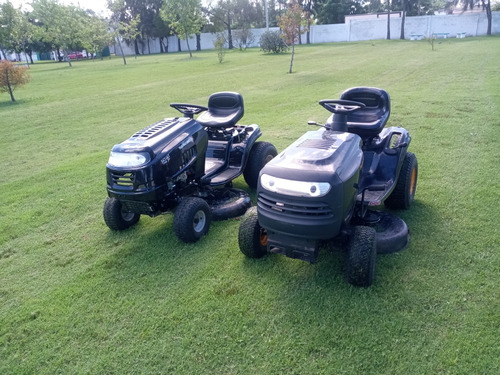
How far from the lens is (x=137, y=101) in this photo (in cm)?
1377

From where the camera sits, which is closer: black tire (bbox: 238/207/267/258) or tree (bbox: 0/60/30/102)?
black tire (bbox: 238/207/267/258)

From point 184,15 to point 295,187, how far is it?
131 feet

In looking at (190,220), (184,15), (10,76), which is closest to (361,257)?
(190,220)

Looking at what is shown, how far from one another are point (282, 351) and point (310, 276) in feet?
2.84

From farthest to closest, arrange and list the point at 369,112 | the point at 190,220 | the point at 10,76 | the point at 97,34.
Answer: the point at 97,34 → the point at 10,76 → the point at 369,112 → the point at 190,220

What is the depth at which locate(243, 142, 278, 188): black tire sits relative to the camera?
5188 mm

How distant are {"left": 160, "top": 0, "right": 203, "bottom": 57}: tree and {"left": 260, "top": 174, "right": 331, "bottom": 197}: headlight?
38321mm

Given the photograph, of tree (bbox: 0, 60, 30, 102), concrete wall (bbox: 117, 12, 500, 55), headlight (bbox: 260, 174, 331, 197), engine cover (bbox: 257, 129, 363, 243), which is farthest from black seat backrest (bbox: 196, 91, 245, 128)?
concrete wall (bbox: 117, 12, 500, 55)

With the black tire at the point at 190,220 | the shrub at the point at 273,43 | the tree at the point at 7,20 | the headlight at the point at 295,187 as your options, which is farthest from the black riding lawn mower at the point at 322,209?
the tree at the point at 7,20

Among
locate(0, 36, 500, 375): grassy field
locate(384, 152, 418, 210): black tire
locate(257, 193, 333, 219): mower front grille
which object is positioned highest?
locate(257, 193, 333, 219): mower front grille

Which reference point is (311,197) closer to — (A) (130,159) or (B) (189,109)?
(A) (130,159)

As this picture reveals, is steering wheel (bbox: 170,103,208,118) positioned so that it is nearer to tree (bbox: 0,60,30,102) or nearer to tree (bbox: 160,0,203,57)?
tree (bbox: 0,60,30,102)

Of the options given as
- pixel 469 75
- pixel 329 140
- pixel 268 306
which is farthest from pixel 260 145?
pixel 469 75

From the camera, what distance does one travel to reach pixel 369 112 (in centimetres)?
445
